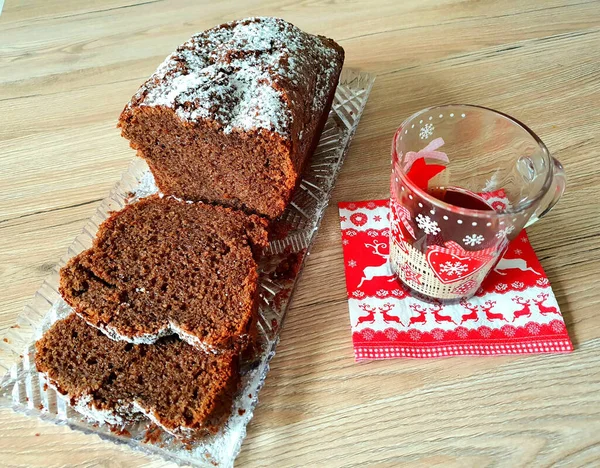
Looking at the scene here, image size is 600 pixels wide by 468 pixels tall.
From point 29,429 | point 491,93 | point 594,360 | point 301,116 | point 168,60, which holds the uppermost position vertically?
point 168,60

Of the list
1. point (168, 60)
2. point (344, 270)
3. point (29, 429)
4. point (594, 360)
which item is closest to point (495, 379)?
point (594, 360)

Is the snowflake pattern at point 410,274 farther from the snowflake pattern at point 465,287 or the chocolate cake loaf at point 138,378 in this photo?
the chocolate cake loaf at point 138,378

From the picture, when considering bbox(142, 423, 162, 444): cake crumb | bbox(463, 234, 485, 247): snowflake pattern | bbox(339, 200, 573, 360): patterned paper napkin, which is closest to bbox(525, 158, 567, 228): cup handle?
bbox(463, 234, 485, 247): snowflake pattern

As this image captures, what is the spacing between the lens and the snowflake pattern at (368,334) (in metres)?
1.39

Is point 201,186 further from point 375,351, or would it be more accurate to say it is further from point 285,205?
point 375,351

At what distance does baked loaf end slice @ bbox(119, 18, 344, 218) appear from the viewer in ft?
4.82

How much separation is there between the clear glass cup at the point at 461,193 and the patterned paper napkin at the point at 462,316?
4cm

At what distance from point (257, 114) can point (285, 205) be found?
30 centimetres

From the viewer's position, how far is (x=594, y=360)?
4.42 ft

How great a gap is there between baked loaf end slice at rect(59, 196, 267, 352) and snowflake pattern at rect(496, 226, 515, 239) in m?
0.62

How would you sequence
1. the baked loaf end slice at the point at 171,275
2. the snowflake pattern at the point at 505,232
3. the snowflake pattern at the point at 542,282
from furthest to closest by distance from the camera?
the snowflake pattern at the point at 542,282 → the baked loaf end slice at the point at 171,275 → the snowflake pattern at the point at 505,232

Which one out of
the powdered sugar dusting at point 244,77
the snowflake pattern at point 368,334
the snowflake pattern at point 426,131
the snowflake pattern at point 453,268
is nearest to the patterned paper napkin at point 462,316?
the snowflake pattern at point 368,334

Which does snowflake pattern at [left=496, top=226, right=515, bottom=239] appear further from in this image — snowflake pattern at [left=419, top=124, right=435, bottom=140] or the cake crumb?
the cake crumb

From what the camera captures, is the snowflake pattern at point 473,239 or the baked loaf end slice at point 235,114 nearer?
the snowflake pattern at point 473,239
